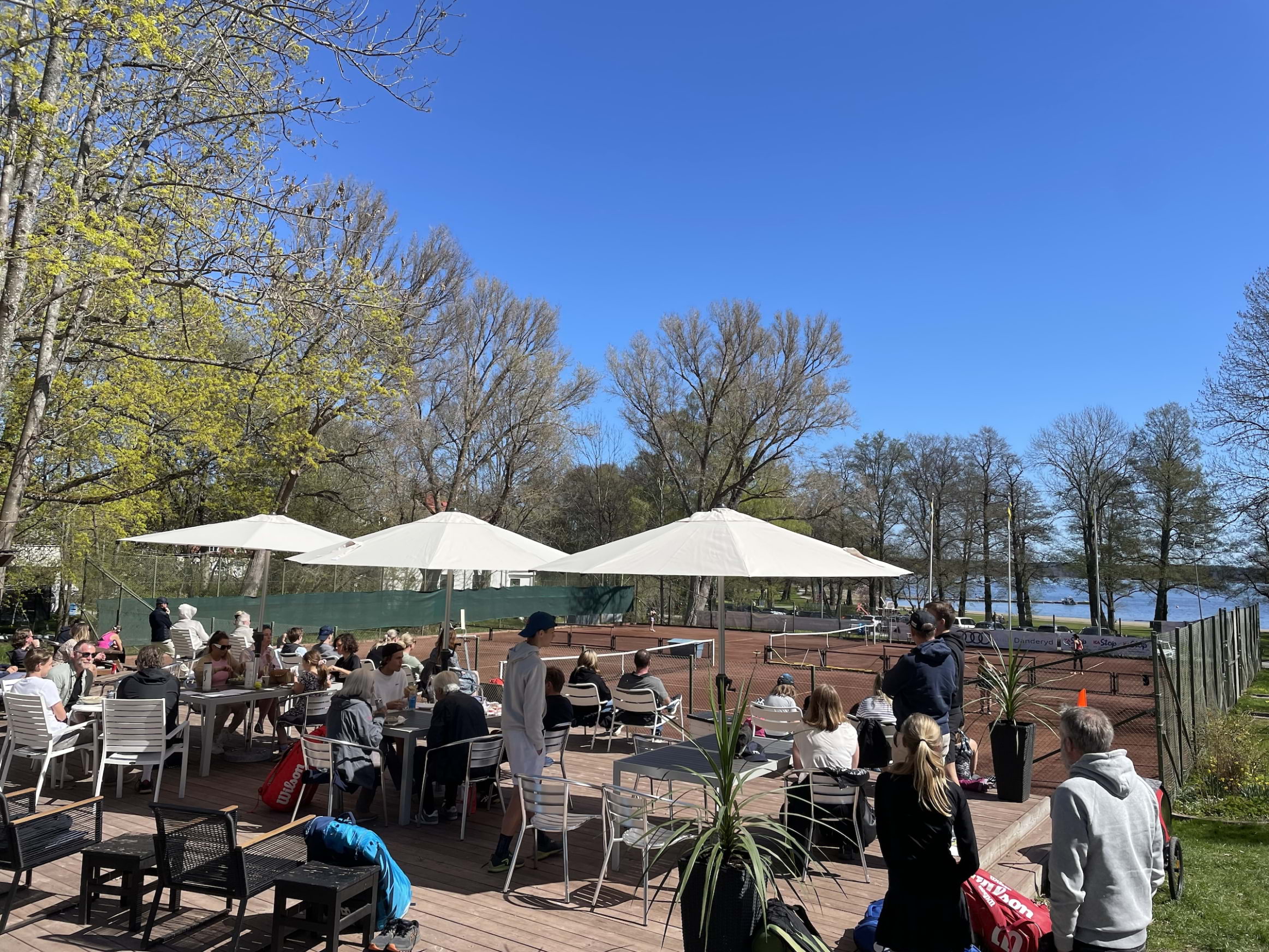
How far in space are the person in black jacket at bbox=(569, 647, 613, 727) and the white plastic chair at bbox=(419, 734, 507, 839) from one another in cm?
304

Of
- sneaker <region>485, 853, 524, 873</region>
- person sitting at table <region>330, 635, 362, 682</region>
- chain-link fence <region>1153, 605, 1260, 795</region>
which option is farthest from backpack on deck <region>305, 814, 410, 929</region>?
chain-link fence <region>1153, 605, 1260, 795</region>

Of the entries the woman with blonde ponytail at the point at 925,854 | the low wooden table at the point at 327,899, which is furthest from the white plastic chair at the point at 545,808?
the woman with blonde ponytail at the point at 925,854

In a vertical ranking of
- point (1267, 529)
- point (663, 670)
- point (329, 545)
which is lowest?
point (663, 670)

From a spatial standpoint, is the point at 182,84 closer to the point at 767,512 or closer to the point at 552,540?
the point at 552,540

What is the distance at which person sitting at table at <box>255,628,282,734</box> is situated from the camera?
29.9 feet

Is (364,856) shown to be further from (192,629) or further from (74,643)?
(192,629)

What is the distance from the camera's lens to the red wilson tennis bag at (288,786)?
6887 millimetres

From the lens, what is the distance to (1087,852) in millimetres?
3219

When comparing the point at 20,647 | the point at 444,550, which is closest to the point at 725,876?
the point at 444,550

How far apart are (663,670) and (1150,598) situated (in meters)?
54.0

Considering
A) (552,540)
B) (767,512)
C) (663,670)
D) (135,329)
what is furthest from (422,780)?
(767,512)

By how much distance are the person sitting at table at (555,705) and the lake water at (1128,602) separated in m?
37.6

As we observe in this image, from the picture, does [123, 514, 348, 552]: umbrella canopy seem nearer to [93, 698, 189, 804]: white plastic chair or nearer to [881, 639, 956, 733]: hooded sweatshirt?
[93, 698, 189, 804]: white plastic chair

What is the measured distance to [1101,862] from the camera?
321 cm
